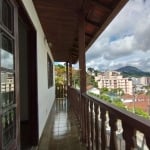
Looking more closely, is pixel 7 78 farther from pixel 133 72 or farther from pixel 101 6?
pixel 101 6

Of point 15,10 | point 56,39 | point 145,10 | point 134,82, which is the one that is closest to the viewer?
point 145,10

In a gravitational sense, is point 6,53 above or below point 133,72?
above

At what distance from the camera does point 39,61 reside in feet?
16.1

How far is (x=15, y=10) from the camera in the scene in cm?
249

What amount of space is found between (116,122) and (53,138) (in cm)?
298

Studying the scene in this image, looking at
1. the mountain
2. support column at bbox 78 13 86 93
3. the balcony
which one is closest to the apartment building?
the mountain

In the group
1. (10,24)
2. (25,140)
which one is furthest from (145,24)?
(25,140)

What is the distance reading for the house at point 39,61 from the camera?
80.7 inches

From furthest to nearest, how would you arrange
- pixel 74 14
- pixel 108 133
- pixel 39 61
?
pixel 39 61, pixel 74 14, pixel 108 133

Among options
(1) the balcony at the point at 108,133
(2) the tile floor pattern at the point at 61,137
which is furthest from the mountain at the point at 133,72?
(2) the tile floor pattern at the point at 61,137

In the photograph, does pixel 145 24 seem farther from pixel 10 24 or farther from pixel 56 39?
pixel 56 39

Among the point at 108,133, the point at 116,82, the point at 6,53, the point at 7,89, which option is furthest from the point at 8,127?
the point at 116,82

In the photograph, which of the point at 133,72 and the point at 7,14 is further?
the point at 133,72

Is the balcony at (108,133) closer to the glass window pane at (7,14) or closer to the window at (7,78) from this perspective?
the window at (7,78)
